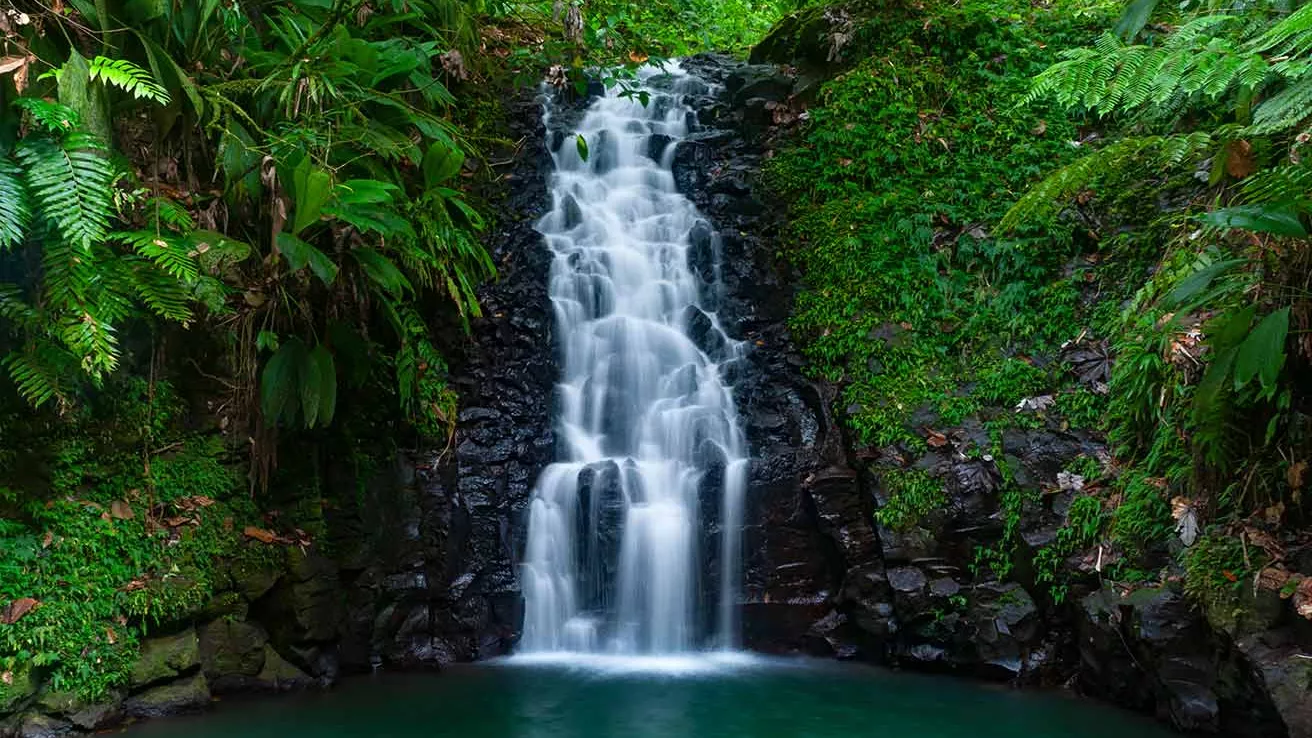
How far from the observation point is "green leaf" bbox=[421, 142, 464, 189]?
6.35 m

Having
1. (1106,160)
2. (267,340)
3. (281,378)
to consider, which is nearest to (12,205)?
(267,340)

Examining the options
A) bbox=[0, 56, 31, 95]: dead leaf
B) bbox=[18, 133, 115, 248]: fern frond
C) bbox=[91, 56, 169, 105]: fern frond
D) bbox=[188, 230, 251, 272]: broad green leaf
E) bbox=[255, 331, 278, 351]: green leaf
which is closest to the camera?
bbox=[18, 133, 115, 248]: fern frond

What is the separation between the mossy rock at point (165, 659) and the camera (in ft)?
16.9

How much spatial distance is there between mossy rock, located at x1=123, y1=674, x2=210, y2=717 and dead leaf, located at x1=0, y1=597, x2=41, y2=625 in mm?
752

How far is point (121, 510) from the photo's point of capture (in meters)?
5.25

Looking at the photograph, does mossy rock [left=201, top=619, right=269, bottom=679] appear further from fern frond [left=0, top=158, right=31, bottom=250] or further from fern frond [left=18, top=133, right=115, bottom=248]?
fern frond [left=0, top=158, right=31, bottom=250]

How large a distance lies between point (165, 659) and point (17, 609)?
846mm

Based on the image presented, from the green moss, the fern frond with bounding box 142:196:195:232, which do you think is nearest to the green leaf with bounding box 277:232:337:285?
the fern frond with bounding box 142:196:195:232

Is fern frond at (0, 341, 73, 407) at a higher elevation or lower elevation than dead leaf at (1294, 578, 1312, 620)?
higher

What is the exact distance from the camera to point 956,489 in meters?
6.31

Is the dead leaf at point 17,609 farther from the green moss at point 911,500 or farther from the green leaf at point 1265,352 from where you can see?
the green leaf at point 1265,352

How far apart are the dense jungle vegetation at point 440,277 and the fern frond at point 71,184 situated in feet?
0.05

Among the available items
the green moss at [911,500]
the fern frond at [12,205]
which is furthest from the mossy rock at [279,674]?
the green moss at [911,500]

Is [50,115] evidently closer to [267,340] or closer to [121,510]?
[267,340]
